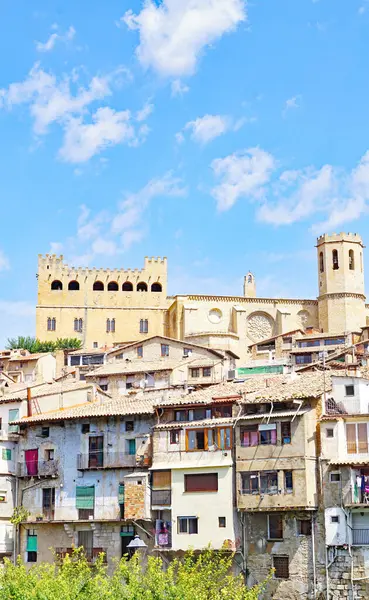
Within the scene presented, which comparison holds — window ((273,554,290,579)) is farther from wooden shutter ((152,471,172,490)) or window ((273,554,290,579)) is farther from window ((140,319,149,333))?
window ((140,319,149,333))

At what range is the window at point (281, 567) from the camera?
132ft

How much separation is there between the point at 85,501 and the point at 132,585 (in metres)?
11.3

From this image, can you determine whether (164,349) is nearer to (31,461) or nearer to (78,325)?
(31,461)

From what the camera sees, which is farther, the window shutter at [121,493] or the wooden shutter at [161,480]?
the window shutter at [121,493]

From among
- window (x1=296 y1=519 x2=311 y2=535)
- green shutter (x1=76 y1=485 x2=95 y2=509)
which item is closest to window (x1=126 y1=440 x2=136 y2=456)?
green shutter (x1=76 y1=485 x2=95 y2=509)

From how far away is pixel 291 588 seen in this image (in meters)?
39.9

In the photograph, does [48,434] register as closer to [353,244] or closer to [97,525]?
[97,525]

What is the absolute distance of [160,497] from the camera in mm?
43562

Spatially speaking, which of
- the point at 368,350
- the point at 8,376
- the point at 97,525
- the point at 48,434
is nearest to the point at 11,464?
the point at 48,434

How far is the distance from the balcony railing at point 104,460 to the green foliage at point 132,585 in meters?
6.03

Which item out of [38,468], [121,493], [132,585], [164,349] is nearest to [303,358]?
[164,349]

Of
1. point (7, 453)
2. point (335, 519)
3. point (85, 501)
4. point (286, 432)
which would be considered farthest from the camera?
point (7, 453)

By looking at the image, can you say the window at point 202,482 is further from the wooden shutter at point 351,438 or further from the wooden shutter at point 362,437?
the wooden shutter at point 362,437

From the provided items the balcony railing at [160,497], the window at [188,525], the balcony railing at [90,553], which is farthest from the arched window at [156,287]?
the window at [188,525]
